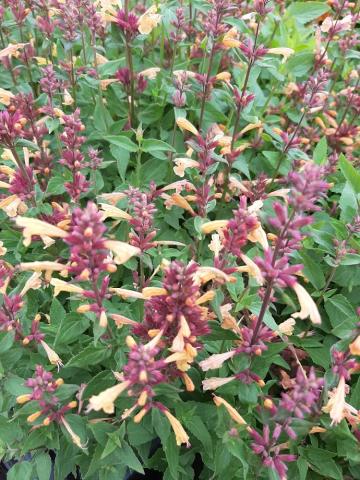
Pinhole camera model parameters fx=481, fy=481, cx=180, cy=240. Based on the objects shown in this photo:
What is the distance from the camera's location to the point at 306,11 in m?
4.61

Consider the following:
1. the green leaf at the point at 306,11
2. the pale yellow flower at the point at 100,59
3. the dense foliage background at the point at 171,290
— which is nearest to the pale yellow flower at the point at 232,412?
the dense foliage background at the point at 171,290

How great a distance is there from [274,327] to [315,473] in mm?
1014

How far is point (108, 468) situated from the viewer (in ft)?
7.88

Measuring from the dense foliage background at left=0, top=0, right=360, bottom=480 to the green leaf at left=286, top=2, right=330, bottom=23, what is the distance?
821 millimetres

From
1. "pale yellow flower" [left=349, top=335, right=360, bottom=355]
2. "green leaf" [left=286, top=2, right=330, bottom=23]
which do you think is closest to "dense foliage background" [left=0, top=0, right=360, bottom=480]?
"pale yellow flower" [left=349, top=335, right=360, bottom=355]

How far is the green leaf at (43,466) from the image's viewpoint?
2342 mm

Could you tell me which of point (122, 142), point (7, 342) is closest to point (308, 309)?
point (7, 342)

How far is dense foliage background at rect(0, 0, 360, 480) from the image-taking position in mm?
1938

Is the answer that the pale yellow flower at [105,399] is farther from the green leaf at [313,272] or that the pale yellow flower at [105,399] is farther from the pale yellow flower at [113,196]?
the green leaf at [313,272]

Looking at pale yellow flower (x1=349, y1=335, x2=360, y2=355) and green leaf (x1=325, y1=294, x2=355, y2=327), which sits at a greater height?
pale yellow flower (x1=349, y1=335, x2=360, y2=355)

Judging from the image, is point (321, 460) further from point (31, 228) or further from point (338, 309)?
point (31, 228)

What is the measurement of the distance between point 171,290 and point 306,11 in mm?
3831

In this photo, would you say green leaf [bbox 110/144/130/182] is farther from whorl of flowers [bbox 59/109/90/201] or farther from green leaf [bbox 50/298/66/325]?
green leaf [bbox 50/298/66/325]

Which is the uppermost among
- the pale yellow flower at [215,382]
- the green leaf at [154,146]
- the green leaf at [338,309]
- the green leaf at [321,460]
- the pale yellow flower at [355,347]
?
the green leaf at [154,146]
